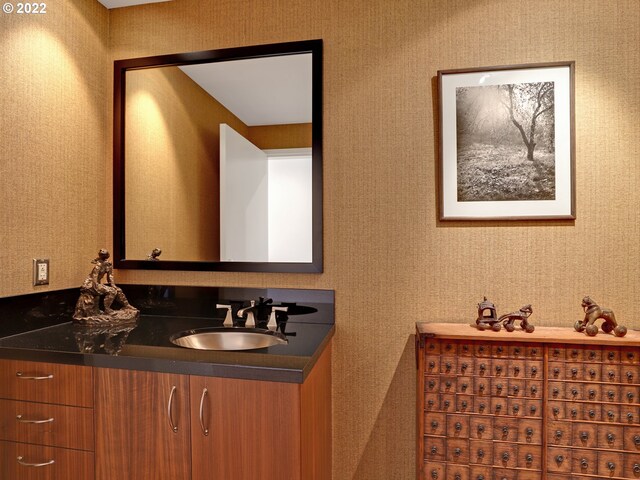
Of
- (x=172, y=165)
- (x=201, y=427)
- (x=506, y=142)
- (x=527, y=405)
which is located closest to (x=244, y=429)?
(x=201, y=427)

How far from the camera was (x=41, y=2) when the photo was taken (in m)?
1.75

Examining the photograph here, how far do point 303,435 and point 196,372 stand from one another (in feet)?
1.32

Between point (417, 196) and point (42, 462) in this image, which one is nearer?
point (42, 462)

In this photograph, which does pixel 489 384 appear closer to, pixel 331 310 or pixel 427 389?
pixel 427 389

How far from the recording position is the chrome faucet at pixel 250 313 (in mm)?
1789

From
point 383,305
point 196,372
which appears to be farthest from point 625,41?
point 196,372

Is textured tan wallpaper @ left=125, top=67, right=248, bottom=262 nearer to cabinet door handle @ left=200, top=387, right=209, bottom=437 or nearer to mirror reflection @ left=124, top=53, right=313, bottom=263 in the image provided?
mirror reflection @ left=124, top=53, right=313, bottom=263

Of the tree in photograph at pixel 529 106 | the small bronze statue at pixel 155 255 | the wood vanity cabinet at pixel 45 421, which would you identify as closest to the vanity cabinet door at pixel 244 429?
the wood vanity cabinet at pixel 45 421

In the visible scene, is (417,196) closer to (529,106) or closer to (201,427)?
(529,106)

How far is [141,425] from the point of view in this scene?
132 cm

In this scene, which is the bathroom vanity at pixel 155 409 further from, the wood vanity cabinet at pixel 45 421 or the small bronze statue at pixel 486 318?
the small bronze statue at pixel 486 318

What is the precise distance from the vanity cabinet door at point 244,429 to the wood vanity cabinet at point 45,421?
41 centimetres

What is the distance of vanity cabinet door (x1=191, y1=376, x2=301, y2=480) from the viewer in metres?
1.21

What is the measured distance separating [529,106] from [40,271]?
7.38 ft
